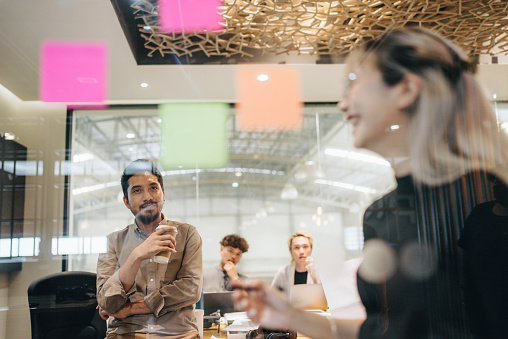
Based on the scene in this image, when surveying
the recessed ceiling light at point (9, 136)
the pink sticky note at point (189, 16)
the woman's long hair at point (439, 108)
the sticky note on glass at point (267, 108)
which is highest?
the pink sticky note at point (189, 16)

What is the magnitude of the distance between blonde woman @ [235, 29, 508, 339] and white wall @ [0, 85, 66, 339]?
2.16m

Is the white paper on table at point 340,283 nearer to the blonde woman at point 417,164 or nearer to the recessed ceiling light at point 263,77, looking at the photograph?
the blonde woman at point 417,164

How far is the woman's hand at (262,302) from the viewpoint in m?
0.42

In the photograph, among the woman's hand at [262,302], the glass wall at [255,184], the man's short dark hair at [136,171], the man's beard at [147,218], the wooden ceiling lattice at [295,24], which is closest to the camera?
the woman's hand at [262,302]

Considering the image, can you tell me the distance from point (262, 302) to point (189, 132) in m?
1.47

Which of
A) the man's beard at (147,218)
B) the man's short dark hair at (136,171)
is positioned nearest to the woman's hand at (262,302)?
the man's beard at (147,218)

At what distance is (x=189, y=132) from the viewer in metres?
1.82

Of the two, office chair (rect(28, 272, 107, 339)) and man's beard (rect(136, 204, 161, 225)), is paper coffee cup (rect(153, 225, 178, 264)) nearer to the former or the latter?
man's beard (rect(136, 204, 161, 225))


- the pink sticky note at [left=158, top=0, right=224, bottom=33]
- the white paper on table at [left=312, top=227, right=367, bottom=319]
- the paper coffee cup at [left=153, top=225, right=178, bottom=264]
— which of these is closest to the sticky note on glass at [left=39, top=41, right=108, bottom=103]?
the pink sticky note at [left=158, top=0, right=224, bottom=33]

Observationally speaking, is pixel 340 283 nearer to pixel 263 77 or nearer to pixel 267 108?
pixel 267 108

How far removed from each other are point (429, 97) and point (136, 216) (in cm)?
83

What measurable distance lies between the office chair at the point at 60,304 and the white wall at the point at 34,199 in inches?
2.5

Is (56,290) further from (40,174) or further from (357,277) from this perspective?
(357,277)

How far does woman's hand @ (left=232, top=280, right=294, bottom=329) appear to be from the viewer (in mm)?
424
